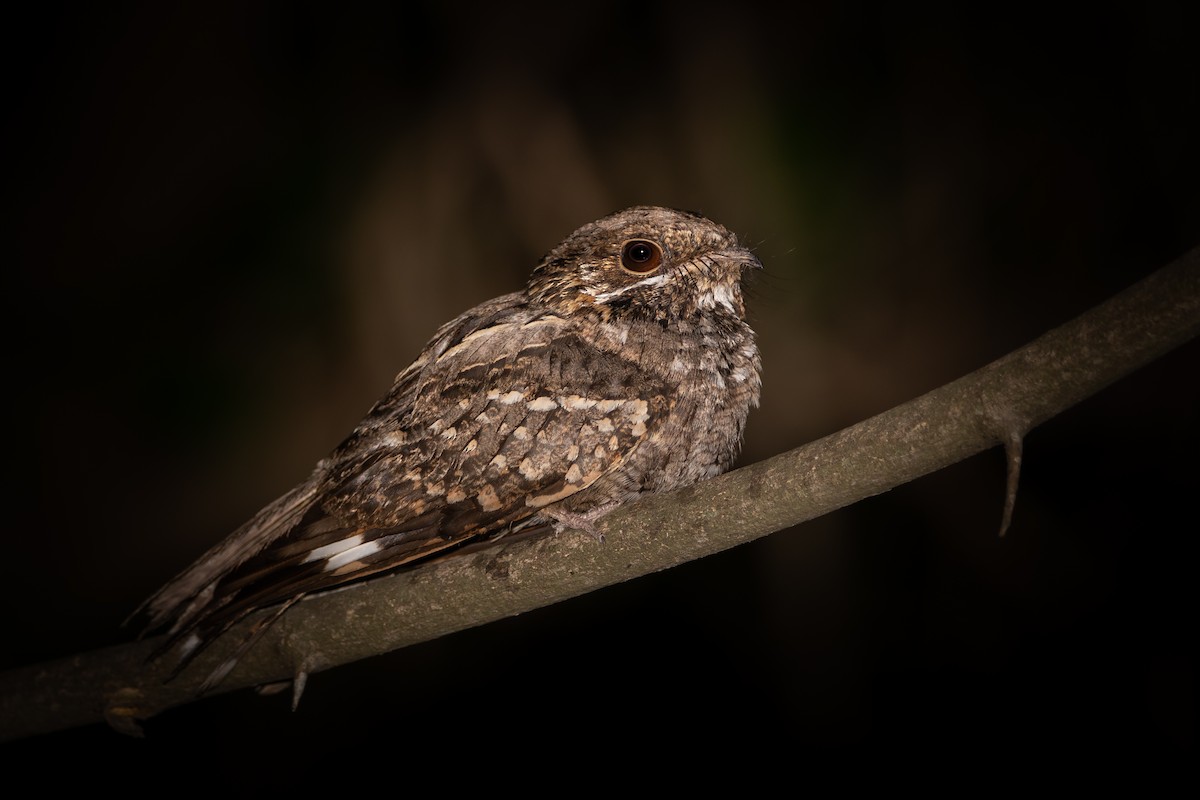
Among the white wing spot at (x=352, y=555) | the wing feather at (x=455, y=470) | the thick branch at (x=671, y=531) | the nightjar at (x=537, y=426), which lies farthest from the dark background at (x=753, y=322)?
the white wing spot at (x=352, y=555)

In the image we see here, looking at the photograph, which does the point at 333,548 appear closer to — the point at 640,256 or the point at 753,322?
the point at 640,256

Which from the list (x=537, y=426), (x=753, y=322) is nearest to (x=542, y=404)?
(x=537, y=426)

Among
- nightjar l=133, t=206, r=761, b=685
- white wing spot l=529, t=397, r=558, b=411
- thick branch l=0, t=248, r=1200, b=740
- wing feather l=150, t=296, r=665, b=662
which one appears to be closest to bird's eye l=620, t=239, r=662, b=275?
nightjar l=133, t=206, r=761, b=685

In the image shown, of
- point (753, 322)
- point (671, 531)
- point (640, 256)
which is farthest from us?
point (753, 322)

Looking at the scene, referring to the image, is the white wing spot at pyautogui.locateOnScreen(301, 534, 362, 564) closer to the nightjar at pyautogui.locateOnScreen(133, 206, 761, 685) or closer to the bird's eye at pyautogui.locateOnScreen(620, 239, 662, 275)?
the nightjar at pyautogui.locateOnScreen(133, 206, 761, 685)

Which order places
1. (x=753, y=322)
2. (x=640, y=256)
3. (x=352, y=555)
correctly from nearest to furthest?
(x=352, y=555)
(x=640, y=256)
(x=753, y=322)

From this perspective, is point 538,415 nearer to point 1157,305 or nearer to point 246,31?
point 1157,305

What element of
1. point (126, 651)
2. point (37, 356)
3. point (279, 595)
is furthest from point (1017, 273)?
point (37, 356)

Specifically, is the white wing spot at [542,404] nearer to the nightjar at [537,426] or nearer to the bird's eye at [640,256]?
the nightjar at [537,426]
